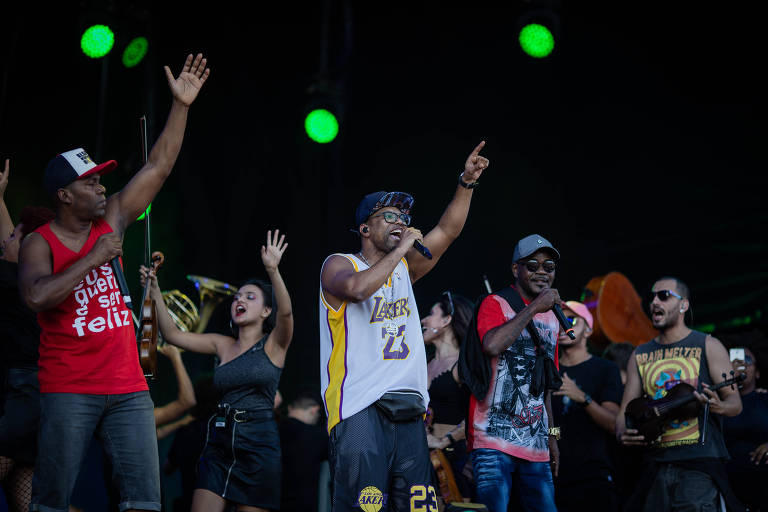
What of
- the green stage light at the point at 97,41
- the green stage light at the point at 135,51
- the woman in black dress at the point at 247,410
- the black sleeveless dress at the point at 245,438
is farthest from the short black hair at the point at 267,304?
the green stage light at the point at 135,51

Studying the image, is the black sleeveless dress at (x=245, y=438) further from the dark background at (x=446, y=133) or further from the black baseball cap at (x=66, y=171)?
Answer: the dark background at (x=446, y=133)

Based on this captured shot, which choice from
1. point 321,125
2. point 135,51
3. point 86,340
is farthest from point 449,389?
point 135,51

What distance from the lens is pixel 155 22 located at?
757 centimetres

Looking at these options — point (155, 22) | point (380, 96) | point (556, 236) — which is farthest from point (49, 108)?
point (556, 236)

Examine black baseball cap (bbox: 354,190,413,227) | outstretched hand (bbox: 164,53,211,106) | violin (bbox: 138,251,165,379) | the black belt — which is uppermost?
outstretched hand (bbox: 164,53,211,106)

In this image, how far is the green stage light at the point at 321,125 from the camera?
7.65 metres

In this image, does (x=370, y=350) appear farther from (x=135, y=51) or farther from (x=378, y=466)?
(x=135, y=51)

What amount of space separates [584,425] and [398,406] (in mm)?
2298

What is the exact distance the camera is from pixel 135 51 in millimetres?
7422

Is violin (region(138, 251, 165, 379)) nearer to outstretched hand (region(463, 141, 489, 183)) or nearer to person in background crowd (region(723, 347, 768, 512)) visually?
outstretched hand (region(463, 141, 489, 183))

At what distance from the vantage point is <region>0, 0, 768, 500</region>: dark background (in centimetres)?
739

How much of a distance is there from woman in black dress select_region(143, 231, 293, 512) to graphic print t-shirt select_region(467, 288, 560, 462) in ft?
4.59

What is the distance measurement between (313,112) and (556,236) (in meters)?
2.90

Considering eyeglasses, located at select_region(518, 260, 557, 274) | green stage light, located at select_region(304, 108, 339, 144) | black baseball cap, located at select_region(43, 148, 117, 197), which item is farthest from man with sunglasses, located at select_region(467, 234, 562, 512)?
green stage light, located at select_region(304, 108, 339, 144)
